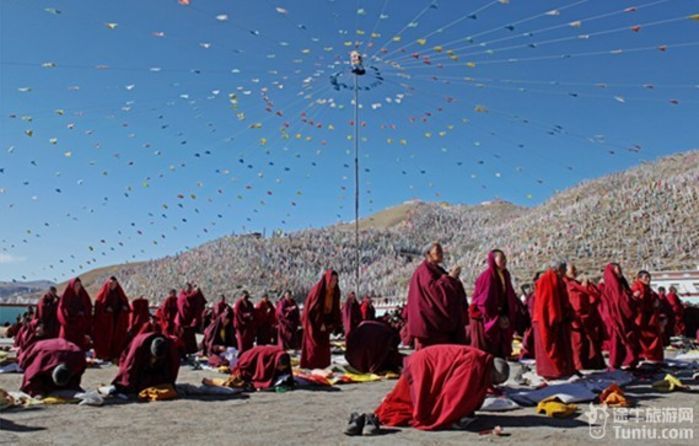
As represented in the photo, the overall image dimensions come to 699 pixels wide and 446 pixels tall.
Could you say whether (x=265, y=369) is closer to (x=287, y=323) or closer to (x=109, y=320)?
(x=109, y=320)

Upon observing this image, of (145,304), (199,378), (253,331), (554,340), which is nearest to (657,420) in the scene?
(554,340)

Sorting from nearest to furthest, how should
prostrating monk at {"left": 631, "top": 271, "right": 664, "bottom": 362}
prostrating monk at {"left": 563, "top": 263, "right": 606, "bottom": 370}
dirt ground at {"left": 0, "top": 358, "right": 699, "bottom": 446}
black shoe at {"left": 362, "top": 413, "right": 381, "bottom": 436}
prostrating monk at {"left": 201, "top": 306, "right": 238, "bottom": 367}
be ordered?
dirt ground at {"left": 0, "top": 358, "right": 699, "bottom": 446}
black shoe at {"left": 362, "top": 413, "right": 381, "bottom": 436}
prostrating monk at {"left": 563, "top": 263, "right": 606, "bottom": 370}
prostrating monk at {"left": 631, "top": 271, "right": 664, "bottom": 362}
prostrating monk at {"left": 201, "top": 306, "right": 238, "bottom": 367}

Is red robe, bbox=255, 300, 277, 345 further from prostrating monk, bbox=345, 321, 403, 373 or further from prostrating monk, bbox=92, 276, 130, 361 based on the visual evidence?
prostrating monk, bbox=345, 321, 403, 373

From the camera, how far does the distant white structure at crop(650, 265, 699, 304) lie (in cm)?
2917

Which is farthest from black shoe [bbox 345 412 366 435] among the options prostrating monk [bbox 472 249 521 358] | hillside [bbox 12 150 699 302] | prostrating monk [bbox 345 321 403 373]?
hillside [bbox 12 150 699 302]

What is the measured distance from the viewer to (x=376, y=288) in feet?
192

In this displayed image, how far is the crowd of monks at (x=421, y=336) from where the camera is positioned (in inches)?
242

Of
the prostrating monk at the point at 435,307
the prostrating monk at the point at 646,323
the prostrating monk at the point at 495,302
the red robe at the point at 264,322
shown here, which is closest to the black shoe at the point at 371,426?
the prostrating monk at the point at 435,307

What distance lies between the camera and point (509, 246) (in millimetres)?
60031

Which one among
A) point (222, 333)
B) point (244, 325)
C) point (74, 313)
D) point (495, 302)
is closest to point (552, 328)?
point (495, 302)

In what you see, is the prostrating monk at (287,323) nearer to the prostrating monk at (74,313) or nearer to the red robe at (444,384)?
the prostrating monk at (74,313)

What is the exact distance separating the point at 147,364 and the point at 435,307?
13.5 feet

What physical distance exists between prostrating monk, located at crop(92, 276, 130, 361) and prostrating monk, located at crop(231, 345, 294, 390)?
5.46 meters

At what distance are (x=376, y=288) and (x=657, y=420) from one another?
5253cm
